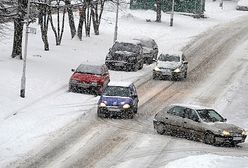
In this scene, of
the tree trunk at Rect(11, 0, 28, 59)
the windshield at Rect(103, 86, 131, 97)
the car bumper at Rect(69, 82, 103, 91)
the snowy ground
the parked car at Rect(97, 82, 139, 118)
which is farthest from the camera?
the tree trunk at Rect(11, 0, 28, 59)

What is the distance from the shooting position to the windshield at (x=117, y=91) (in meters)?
29.5

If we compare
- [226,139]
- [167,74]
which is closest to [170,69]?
[167,74]

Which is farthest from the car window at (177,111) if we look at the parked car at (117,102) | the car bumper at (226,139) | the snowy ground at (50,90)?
the snowy ground at (50,90)

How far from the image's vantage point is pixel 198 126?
2520 cm

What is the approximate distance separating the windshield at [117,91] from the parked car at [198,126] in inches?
134

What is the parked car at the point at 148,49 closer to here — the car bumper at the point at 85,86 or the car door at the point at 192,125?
the car bumper at the point at 85,86

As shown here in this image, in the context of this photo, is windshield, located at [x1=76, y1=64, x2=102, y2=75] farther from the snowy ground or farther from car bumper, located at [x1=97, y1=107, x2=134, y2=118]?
car bumper, located at [x1=97, y1=107, x2=134, y2=118]

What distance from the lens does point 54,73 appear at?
3806 centimetres

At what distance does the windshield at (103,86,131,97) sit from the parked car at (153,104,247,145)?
3.42 meters

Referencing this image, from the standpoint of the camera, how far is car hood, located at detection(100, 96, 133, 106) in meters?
28.7

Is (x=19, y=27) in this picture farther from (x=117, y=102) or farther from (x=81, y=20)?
(x=81, y=20)

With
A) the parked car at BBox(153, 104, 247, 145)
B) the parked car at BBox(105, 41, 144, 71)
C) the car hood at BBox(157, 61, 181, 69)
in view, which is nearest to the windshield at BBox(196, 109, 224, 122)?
the parked car at BBox(153, 104, 247, 145)

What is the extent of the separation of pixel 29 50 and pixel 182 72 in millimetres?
11623

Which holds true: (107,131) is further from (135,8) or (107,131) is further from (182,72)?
(135,8)
